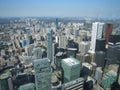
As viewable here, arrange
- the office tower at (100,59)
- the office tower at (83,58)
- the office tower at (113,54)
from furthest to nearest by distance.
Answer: the office tower at (83,58) < the office tower at (100,59) < the office tower at (113,54)

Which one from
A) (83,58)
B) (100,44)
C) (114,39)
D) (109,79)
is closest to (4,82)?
(109,79)

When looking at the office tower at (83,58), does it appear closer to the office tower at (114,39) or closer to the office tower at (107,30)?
the office tower at (114,39)

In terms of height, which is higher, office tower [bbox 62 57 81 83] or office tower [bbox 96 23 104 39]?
office tower [bbox 96 23 104 39]

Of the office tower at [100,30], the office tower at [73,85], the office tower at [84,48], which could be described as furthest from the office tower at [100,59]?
the office tower at [73,85]

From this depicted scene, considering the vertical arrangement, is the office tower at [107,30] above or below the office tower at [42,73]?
above

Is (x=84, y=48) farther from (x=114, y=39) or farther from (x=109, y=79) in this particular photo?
(x=109, y=79)

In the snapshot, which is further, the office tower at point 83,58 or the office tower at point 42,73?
the office tower at point 83,58

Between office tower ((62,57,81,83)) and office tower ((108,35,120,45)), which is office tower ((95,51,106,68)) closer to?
office tower ((108,35,120,45))

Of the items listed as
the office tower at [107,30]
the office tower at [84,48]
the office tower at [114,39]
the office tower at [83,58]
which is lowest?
the office tower at [83,58]

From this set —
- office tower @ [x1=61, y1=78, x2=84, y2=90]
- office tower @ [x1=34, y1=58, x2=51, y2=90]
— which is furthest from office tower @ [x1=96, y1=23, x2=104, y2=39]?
office tower @ [x1=34, y1=58, x2=51, y2=90]

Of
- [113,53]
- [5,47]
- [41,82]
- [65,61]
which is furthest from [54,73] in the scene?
[5,47]
